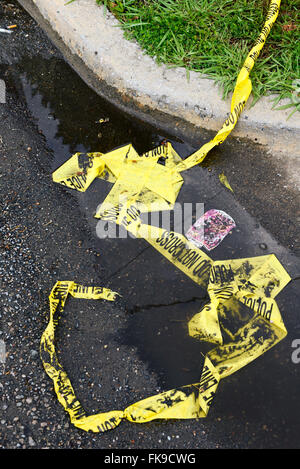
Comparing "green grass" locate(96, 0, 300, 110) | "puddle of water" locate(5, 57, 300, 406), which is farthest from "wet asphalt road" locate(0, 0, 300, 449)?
"green grass" locate(96, 0, 300, 110)

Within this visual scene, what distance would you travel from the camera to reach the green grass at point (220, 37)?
12.0 feet

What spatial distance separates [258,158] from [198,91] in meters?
0.84

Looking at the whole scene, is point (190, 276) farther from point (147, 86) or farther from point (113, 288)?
point (147, 86)

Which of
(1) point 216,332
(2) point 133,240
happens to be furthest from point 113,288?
(1) point 216,332

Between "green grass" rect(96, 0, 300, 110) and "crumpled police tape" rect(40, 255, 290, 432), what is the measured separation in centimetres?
171

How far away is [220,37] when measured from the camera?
3.79 meters

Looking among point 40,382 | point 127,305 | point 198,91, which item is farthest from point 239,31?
point 40,382

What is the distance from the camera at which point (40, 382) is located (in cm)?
271

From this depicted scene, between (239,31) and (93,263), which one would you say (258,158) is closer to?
(239,31)

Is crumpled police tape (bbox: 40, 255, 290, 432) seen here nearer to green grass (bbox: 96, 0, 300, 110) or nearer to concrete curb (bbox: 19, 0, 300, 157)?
concrete curb (bbox: 19, 0, 300, 157)

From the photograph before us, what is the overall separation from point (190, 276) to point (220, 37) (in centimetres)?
236

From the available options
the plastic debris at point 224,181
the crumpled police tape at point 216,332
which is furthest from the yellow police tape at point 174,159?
the crumpled police tape at point 216,332

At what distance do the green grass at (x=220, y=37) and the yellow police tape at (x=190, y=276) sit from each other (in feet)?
0.41

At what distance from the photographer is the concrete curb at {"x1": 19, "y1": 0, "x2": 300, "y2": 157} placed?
3537 mm
